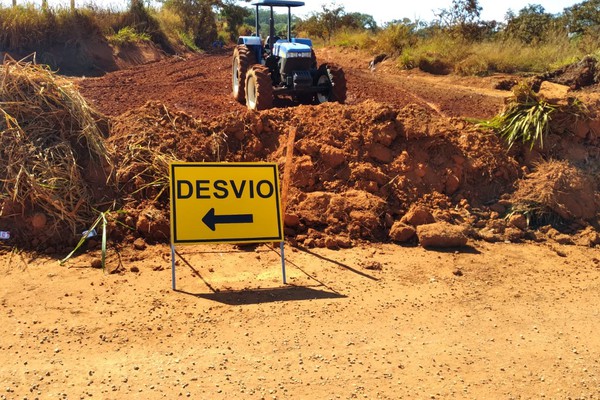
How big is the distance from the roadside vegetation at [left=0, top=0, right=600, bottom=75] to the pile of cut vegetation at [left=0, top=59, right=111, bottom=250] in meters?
14.6

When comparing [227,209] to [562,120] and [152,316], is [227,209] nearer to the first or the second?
[152,316]

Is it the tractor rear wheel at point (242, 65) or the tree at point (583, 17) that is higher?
the tree at point (583, 17)

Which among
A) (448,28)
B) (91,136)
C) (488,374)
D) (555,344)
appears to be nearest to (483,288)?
(555,344)

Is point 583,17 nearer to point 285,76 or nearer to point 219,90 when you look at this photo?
point 219,90

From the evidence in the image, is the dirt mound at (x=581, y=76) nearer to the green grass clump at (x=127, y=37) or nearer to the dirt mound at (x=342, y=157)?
the dirt mound at (x=342, y=157)

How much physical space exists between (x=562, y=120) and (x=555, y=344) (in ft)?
14.8

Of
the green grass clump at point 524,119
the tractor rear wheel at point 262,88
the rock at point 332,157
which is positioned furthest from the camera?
the tractor rear wheel at point 262,88

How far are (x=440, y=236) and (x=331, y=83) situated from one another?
18.5 ft

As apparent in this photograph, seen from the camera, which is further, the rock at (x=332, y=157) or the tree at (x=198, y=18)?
the tree at (x=198, y=18)

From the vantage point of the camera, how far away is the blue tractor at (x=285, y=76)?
11.1m

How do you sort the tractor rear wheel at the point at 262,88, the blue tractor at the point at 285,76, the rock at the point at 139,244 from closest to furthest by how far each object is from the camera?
1. the rock at the point at 139,244
2. the tractor rear wheel at the point at 262,88
3. the blue tractor at the point at 285,76

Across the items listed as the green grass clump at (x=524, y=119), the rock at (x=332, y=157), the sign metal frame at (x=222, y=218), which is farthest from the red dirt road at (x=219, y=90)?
the sign metal frame at (x=222, y=218)

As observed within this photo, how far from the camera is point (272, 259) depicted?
6254 mm

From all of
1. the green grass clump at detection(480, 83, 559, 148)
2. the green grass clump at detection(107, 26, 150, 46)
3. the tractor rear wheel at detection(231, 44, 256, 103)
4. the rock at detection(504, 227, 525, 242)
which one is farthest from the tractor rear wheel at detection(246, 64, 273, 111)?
the green grass clump at detection(107, 26, 150, 46)
